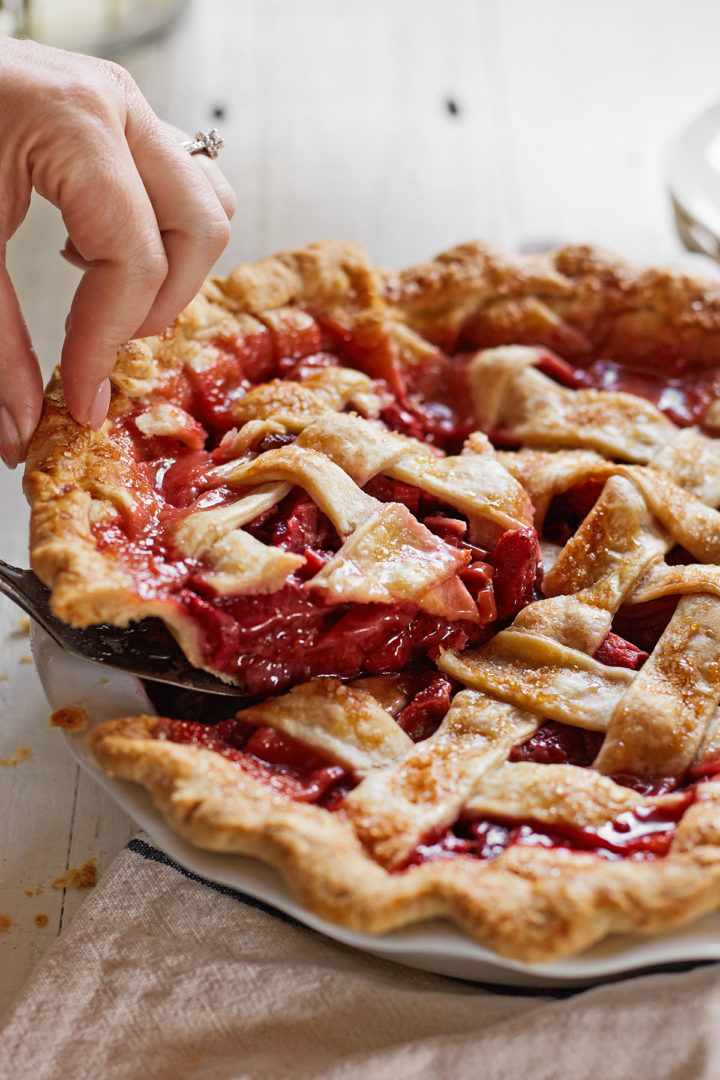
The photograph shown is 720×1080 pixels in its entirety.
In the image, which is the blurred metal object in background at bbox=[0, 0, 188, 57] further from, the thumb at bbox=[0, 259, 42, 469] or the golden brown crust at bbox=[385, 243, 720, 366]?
the thumb at bbox=[0, 259, 42, 469]

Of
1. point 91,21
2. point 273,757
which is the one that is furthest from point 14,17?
point 273,757

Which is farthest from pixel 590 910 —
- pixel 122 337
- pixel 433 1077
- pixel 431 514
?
pixel 122 337

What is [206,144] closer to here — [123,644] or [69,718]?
[123,644]

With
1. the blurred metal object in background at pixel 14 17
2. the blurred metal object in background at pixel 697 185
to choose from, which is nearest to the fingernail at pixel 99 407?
the blurred metal object in background at pixel 697 185

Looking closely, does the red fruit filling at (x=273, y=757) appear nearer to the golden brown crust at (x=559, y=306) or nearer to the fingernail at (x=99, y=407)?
the fingernail at (x=99, y=407)

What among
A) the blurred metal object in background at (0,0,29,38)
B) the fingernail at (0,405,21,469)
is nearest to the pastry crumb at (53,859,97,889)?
the fingernail at (0,405,21,469)
